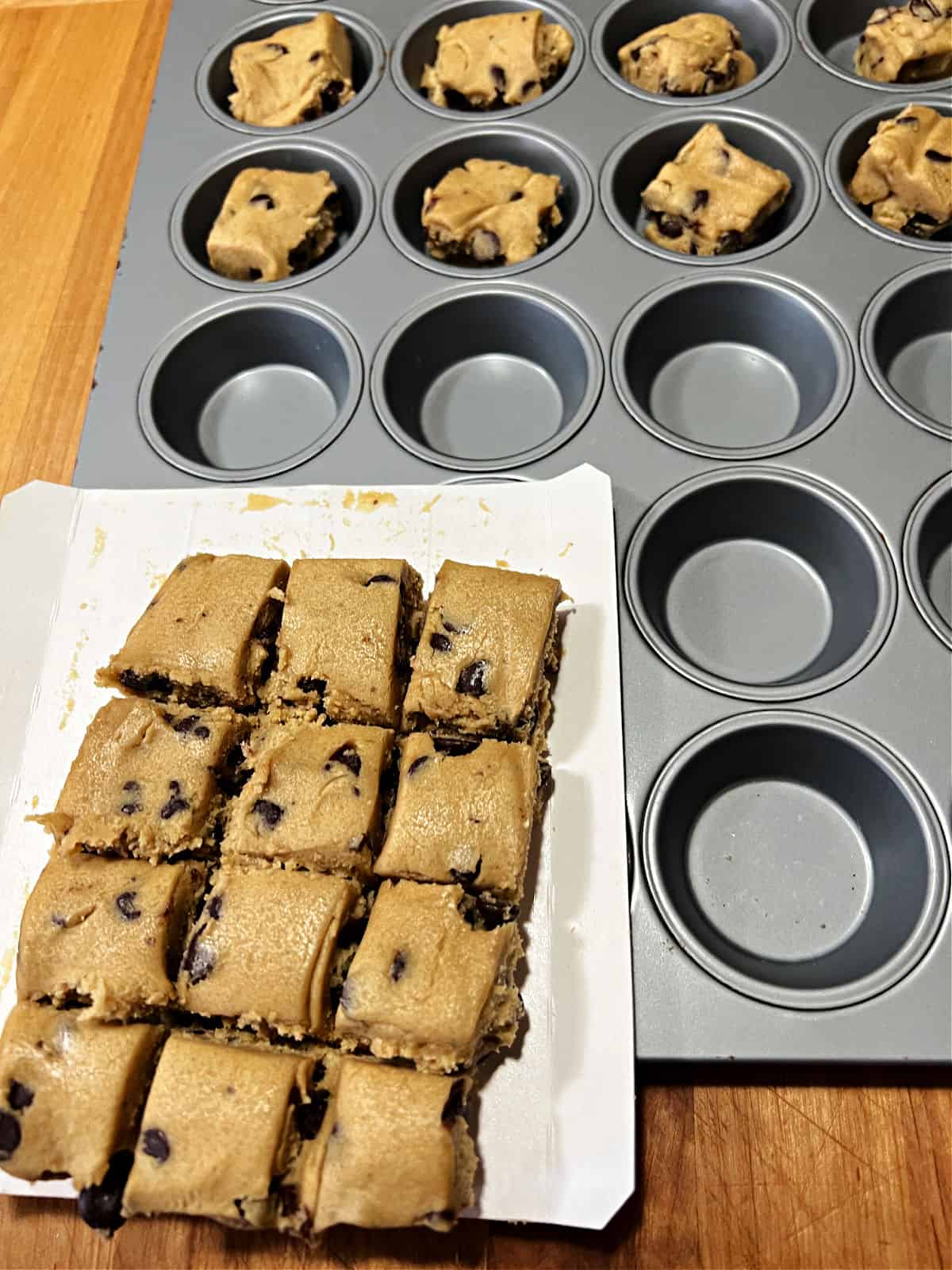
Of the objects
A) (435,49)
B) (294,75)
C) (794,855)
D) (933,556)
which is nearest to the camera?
(794,855)

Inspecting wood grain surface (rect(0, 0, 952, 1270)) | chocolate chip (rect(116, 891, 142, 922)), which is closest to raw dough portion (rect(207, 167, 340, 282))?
chocolate chip (rect(116, 891, 142, 922))

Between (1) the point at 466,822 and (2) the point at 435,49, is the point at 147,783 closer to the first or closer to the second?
(1) the point at 466,822

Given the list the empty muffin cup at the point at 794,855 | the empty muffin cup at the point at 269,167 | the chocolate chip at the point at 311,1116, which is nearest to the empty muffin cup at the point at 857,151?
the empty muffin cup at the point at 269,167

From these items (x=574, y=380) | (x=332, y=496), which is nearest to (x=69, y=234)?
(x=332, y=496)

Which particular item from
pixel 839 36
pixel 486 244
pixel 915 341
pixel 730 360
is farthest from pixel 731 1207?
pixel 839 36

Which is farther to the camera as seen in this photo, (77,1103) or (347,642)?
(347,642)

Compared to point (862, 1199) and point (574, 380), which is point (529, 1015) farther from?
point (574, 380)

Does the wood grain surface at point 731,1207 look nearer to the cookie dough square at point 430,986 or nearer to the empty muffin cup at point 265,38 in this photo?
the cookie dough square at point 430,986

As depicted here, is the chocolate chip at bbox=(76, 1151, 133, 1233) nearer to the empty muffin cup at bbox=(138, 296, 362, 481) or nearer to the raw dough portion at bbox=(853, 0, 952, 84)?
the empty muffin cup at bbox=(138, 296, 362, 481)
